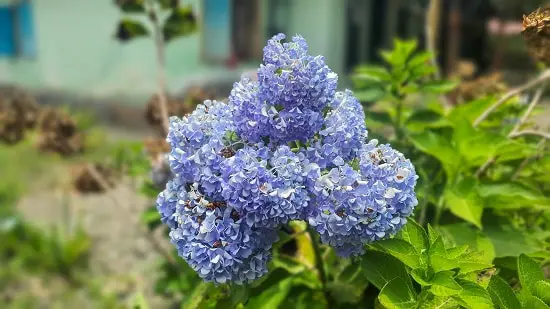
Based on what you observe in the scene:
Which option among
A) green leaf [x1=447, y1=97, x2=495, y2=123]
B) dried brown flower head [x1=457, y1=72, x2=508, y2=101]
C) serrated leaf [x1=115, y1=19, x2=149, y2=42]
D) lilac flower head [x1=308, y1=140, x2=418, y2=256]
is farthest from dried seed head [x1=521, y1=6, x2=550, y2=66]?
serrated leaf [x1=115, y1=19, x2=149, y2=42]

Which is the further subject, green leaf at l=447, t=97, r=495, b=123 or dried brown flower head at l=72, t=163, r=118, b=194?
dried brown flower head at l=72, t=163, r=118, b=194

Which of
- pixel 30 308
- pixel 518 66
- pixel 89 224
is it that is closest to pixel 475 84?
pixel 30 308

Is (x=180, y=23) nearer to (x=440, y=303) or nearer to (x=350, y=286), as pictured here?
(x=350, y=286)

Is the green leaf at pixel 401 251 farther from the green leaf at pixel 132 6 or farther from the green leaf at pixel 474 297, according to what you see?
the green leaf at pixel 132 6

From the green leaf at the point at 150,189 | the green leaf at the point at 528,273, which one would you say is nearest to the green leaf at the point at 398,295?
the green leaf at the point at 528,273

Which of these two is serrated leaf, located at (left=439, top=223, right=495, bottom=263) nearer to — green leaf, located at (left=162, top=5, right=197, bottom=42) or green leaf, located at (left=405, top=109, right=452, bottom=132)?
green leaf, located at (left=405, top=109, right=452, bottom=132)
